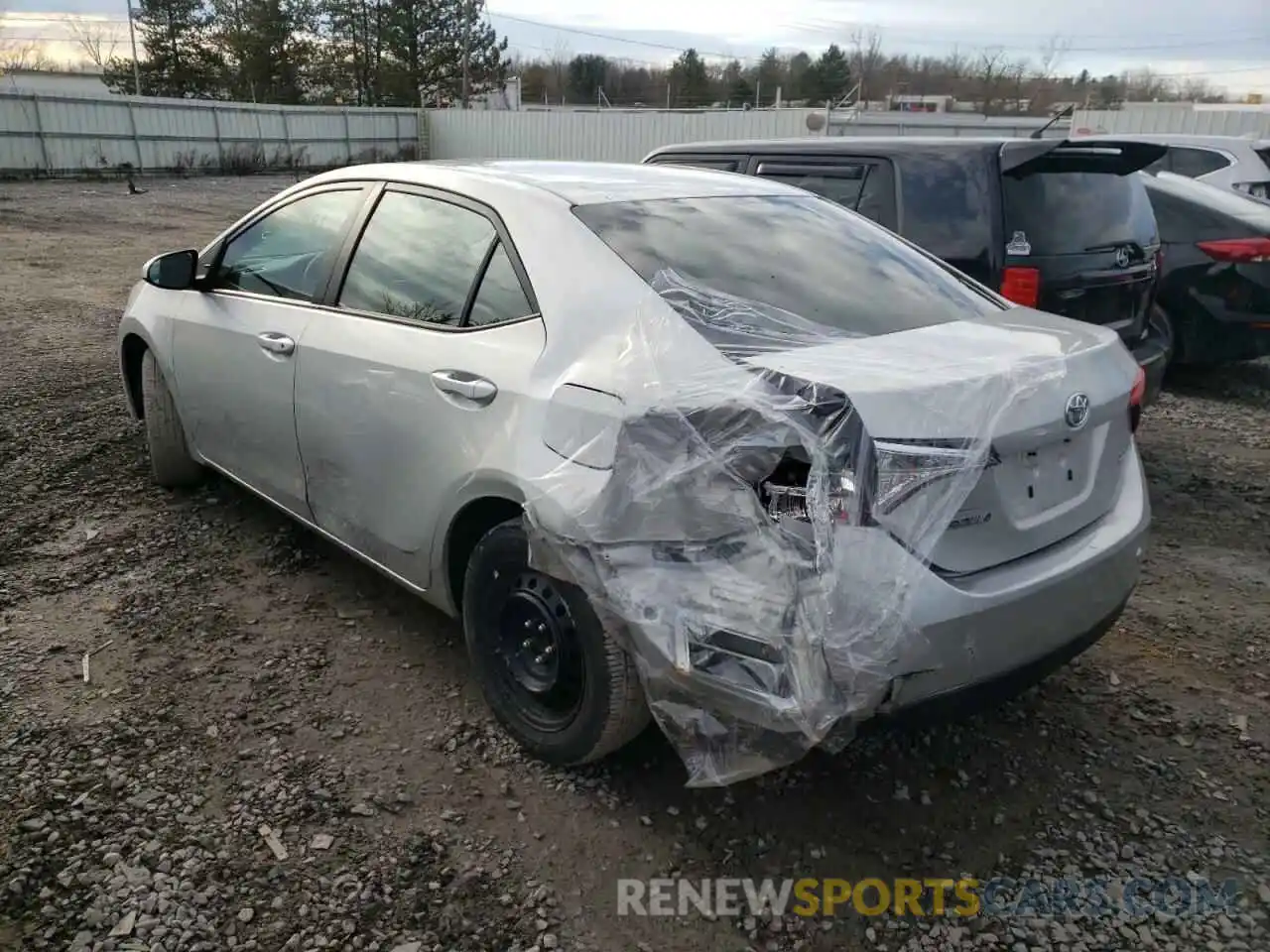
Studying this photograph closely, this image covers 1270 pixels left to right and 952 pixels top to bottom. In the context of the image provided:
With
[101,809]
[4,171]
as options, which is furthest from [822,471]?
[4,171]

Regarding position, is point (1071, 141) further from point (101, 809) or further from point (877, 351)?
point (101, 809)

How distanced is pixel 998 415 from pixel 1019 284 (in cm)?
248

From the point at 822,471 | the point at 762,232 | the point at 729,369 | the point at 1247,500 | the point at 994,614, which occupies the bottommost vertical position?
the point at 1247,500

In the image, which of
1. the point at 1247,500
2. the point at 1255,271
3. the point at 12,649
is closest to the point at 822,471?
the point at 12,649

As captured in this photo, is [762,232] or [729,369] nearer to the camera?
[729,369]

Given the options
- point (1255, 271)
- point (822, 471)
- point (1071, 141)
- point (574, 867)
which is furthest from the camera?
point (1255, 271)

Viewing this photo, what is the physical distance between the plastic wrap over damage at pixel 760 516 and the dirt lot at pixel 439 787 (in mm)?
396

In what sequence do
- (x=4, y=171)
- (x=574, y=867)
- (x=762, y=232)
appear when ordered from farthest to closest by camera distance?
(x=4, y=171), (x=762, y=232), (x=574, y=867)

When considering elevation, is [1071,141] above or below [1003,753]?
above

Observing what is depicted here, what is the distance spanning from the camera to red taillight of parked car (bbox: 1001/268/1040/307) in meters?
4.46

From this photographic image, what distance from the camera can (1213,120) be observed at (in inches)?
714

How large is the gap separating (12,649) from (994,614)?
10.2ft

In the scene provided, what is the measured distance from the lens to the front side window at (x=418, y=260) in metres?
3.01

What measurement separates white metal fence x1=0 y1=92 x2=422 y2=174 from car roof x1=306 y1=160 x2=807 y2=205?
24724 mm
